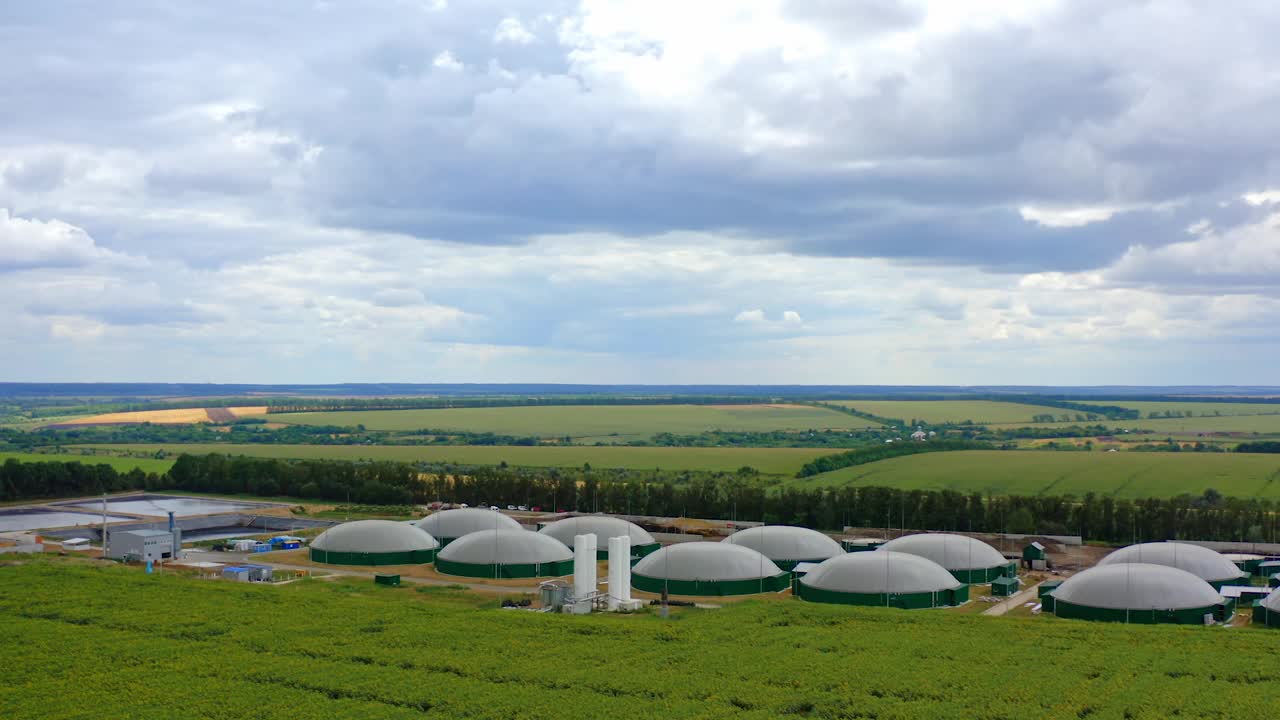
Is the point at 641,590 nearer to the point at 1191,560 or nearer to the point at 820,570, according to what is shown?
the point at 820,570

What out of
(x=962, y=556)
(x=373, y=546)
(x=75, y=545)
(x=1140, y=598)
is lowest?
(x=75, y=545)

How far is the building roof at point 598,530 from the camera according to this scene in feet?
253

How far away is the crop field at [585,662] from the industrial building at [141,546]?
62.7ft

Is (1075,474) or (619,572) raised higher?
(1075,474)

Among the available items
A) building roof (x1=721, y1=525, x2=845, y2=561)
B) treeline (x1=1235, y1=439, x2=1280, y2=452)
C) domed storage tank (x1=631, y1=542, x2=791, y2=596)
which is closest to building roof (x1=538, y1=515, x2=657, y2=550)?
building roof (x1=721, y1=525, x2=845, y2=561)

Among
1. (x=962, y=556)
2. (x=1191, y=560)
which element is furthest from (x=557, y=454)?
(x=1191, y=560)

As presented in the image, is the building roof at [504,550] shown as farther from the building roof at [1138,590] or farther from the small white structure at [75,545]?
the building roof at [1138,590]

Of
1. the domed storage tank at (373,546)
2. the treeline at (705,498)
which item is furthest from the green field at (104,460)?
the domed storage tank at (373,546)

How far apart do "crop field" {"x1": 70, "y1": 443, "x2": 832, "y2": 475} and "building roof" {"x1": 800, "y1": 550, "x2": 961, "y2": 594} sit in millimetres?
73515

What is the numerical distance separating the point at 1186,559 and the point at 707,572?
28.7 metres

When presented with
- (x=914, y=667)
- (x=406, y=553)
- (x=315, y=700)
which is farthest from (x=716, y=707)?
(x=406, y=553)

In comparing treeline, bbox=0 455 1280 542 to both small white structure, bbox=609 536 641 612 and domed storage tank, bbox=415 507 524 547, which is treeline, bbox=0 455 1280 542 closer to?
domed storage tank, bbox=415 507 524 547

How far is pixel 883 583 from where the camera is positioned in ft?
186

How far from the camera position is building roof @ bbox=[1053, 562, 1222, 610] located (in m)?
52.8
